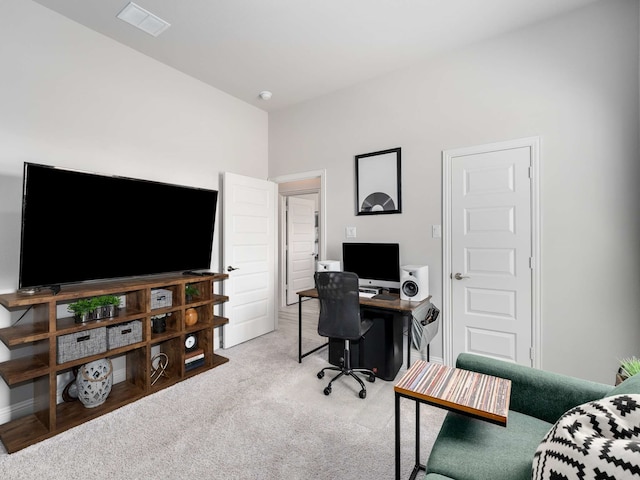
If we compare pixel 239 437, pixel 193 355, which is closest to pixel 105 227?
pixel 193 355

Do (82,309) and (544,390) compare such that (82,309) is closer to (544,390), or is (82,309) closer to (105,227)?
(105,227)

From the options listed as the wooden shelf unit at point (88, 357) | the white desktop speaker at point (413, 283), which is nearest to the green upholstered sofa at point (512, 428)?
the white desktop speaker at point (413, 283)

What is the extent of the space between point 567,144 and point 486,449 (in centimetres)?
242

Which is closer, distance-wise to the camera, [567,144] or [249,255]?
[567,144]

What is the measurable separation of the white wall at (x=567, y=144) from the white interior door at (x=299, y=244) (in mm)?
2860

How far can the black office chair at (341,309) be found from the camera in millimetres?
2525

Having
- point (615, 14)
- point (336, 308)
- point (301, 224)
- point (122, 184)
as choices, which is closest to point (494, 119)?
point (615, 14)

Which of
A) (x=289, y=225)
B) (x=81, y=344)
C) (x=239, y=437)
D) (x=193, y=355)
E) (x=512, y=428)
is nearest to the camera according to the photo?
(x=512, y=428)

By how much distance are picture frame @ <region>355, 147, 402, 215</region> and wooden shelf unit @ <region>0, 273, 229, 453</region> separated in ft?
6.23

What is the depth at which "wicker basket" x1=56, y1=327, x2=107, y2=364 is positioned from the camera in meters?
2.10

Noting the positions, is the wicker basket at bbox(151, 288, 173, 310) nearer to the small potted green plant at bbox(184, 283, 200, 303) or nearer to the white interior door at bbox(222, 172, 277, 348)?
the small potted green plant at bbox(184, 283, 200, 303)

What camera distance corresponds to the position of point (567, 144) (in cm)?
245

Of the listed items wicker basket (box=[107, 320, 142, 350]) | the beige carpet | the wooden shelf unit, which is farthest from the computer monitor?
wicker basket (box=[107, 320, 142, 350])

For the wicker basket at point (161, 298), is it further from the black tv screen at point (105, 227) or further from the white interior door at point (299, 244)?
the white interior door at point (299, 244)
